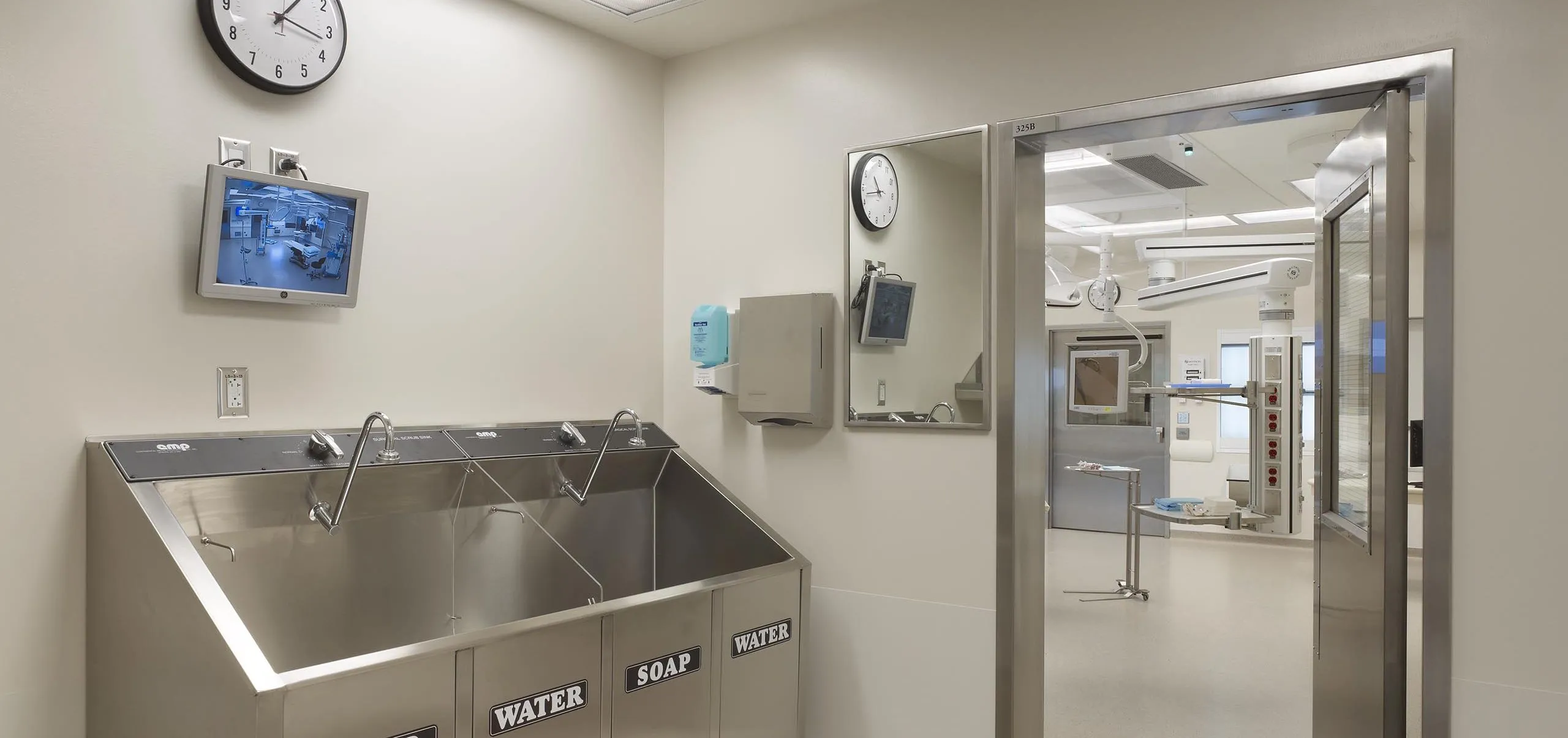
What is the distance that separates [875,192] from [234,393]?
1.90m

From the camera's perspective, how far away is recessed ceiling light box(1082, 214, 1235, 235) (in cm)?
683

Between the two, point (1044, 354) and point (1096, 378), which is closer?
point (1044, 354)

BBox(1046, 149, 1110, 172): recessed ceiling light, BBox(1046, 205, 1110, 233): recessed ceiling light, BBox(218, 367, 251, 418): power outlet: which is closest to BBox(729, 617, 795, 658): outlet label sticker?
BBox(218, 367, 251, 418): power outlet

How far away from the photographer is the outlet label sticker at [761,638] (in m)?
2.50

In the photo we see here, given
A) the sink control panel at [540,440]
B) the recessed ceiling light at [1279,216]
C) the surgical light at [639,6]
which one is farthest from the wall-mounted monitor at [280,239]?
the recessed ceiling light at [1279,216]

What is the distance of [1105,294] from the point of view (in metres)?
4.98

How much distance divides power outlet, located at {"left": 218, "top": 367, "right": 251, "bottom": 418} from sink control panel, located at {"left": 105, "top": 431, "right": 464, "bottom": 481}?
0.07m

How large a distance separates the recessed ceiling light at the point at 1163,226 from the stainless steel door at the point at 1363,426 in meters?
4.39

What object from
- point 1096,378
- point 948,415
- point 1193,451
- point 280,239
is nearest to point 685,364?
point 948,415

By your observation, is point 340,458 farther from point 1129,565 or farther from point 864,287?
point 1129,565

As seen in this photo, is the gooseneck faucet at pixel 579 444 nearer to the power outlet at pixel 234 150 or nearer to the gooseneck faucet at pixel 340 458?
the gooseneck faucet at pixel 340 458

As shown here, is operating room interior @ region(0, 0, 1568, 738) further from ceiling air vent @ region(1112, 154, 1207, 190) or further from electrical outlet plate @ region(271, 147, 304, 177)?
ceiling air vent @ region(1112, 154, 1207, 190)

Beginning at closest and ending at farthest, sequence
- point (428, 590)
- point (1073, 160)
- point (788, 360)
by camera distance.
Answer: point (428, 590)
point (788, 360)
point (1073, 160)

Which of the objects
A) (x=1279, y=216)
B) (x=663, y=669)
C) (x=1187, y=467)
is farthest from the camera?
(x=1187, y=467)
